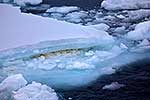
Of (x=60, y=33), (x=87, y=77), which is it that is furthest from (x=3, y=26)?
(x=87, y=77)

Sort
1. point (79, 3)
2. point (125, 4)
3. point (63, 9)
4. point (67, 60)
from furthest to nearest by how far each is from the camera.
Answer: point (79, 3) → point (125, 4) → point (63, 9) → point (67, 60)

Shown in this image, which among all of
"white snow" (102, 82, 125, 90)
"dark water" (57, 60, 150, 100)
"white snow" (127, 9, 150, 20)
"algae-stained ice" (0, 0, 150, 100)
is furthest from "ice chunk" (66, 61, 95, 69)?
"white snow" (127, 9, 150, 20)

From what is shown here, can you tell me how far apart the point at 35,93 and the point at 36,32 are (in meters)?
1.39

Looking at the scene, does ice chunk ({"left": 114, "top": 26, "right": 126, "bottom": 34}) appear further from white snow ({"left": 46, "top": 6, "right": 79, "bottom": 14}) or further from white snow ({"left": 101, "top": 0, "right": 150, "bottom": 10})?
white snow ({"left": 46, "top": 6, "right": 79, "bottom": 14})

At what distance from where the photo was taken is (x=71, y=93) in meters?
2.96

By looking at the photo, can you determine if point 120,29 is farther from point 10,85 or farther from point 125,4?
point 10,85

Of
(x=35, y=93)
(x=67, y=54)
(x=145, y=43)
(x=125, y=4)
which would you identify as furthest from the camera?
(x=125, y=4)

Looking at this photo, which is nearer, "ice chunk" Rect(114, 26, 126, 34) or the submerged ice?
the submerged ice

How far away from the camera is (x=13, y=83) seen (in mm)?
2893

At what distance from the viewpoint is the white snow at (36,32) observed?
12.3ft

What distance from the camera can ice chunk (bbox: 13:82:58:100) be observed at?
2666mm

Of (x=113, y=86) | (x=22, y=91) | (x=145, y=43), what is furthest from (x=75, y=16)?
(x=22, y=91)

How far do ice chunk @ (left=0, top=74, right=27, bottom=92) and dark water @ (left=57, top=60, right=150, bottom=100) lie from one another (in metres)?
0.36

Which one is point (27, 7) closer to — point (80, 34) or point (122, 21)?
point (122, 21)
